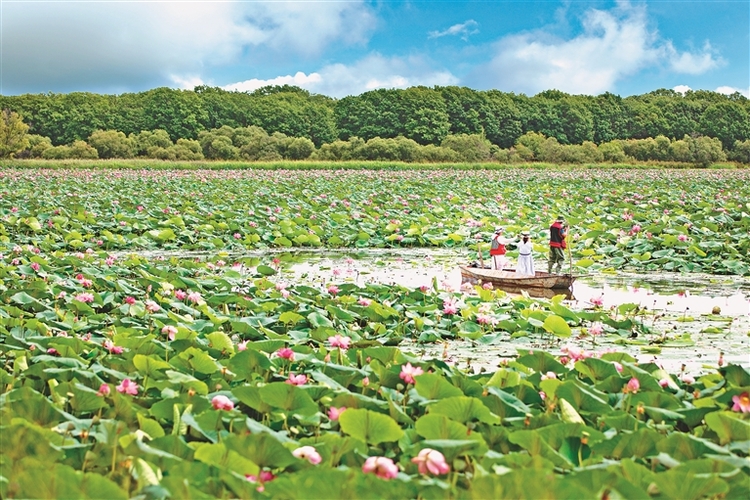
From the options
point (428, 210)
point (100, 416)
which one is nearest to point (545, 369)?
point (100, 416)

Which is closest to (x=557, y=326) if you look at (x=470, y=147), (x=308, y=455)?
(x=308, y=455)

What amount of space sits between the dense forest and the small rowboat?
41.6 meters

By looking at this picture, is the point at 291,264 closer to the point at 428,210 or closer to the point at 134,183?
the point at 428,210

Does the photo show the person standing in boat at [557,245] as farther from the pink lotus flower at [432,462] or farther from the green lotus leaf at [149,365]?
the pink lotus flower at [432,462]

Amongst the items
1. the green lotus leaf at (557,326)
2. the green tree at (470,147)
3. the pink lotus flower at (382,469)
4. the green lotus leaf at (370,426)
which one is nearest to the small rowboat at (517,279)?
the green lotus leaf at (557,326)

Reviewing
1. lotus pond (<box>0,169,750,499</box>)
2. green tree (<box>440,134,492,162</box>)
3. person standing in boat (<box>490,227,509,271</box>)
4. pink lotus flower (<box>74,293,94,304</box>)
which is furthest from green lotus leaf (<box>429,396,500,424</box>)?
green tree (<box>440,134,492,162</box>)

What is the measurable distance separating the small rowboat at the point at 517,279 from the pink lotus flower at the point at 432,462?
634 cm

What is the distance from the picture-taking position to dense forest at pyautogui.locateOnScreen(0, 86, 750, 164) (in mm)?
53344

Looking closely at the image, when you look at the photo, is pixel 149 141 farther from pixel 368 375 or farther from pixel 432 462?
pixel 432 462

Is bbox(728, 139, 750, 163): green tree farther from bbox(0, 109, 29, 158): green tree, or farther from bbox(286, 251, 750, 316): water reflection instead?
bbox(286, 251, 750, 316): water reflection

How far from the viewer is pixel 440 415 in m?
2.97

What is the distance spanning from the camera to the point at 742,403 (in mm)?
3445

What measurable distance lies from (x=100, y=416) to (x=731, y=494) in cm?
239

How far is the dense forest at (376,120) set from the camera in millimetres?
53344
